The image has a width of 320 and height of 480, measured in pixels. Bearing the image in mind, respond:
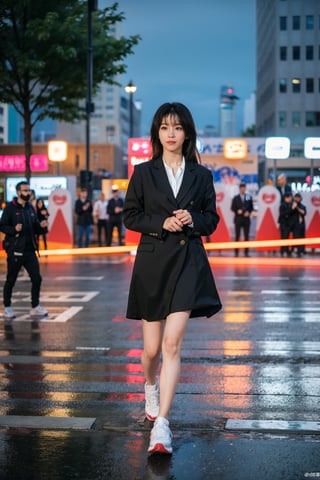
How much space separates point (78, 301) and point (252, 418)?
313 inches

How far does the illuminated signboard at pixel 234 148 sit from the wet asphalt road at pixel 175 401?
29.1 m

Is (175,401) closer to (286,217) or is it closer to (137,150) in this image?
(286,217)

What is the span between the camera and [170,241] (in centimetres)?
517

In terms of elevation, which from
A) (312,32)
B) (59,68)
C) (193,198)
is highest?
(312,32)

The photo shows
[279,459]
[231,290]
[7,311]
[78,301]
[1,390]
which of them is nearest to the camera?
[279,459]

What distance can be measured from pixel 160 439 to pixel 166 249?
3.45 ft

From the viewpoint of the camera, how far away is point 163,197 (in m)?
5.24

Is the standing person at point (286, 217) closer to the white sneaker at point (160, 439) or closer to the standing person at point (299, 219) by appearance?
the standing person at point (299, 219)

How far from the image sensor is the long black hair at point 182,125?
5289 millimetres

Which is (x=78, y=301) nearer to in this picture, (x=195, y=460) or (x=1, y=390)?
(x=1, y=390)

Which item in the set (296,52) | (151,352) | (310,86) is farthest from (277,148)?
(310,86)

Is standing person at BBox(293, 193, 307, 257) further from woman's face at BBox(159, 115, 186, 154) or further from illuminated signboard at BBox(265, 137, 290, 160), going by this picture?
woman's face at BBox(159, 115, 186, 154)

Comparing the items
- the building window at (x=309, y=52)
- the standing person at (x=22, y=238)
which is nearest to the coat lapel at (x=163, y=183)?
the standing person at (x=22, y=238)

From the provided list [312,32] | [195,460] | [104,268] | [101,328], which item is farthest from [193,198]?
[312,32]
